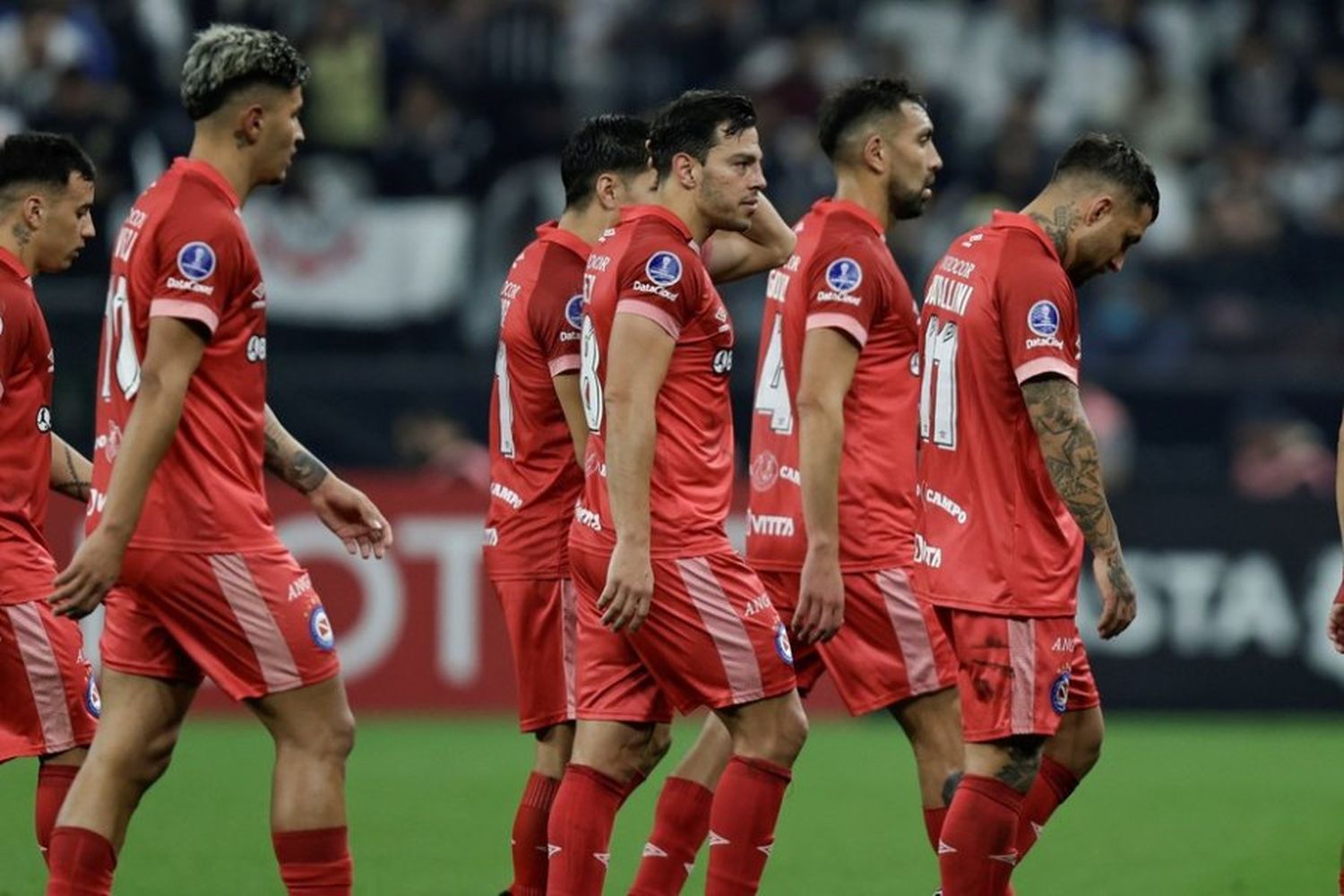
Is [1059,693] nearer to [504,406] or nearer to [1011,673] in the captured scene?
[1011,673]

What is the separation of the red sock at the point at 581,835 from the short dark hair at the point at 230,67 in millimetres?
2015

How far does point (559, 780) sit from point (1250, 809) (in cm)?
420

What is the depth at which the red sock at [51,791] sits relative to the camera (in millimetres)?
6742

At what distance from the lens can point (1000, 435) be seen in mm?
6406

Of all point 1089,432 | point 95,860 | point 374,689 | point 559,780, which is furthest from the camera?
point 374,689

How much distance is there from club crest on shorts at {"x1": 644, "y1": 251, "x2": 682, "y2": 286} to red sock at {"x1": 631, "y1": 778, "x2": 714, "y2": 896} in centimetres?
160

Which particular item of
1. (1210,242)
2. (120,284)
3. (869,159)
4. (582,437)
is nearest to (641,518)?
(582,437)

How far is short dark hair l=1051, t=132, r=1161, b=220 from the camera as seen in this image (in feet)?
21.2

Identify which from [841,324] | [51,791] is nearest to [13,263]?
[51,791]

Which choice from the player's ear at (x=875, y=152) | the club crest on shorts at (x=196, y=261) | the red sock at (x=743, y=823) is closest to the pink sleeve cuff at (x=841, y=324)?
the player's ear at (x=875, y=152)

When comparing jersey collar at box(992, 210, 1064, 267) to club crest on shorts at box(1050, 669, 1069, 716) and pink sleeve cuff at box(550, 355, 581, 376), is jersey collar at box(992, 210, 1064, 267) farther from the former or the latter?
pink sleeve cuff at box(550, 355, 581, 376)

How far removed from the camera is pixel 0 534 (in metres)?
6.81

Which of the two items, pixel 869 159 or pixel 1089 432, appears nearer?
pixel 1089 432

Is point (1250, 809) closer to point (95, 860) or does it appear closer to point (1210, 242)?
point (95, 860)
